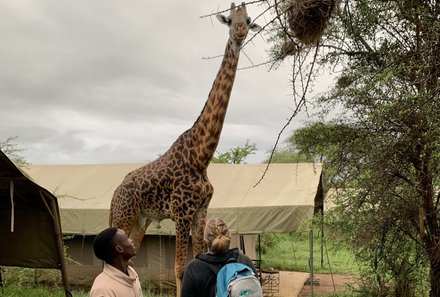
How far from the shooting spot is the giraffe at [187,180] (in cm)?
621

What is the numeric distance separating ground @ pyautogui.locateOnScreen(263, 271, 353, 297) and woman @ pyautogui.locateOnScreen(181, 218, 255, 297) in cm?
917

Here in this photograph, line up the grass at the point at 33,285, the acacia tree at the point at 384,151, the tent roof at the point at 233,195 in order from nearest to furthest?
the acacia tree at the point at 384,151 → the grass at the point at 33,285 → the tent roof at the point at 233,195

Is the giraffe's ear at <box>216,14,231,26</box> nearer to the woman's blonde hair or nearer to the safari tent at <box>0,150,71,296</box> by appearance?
the woman's blonde hair

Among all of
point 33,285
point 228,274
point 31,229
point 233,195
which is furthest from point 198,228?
point 33,285

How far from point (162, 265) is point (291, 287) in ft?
11.7

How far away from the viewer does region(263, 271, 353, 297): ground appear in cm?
1294

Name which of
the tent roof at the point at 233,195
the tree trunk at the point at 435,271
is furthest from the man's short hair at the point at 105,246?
the tent roof at the point at 233,195

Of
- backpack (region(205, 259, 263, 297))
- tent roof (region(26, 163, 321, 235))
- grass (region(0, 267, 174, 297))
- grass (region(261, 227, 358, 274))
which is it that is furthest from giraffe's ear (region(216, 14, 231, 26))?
grass (region(261, 227, 358, 274))

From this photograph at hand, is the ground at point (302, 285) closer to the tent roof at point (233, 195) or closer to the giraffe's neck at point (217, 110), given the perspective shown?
the tent roof at point (233, 195)

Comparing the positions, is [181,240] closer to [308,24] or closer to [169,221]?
[308,24]

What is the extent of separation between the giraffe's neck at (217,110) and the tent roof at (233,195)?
3.44 metres

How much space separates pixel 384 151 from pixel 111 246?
370 centimetres

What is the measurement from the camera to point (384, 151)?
581cm

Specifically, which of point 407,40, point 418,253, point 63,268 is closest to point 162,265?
point 63,268
